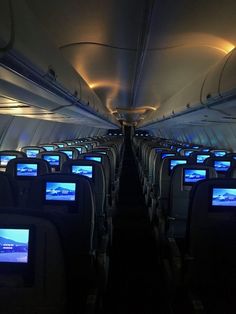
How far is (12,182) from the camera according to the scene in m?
4.40

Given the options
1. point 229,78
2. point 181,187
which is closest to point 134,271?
point 181,187

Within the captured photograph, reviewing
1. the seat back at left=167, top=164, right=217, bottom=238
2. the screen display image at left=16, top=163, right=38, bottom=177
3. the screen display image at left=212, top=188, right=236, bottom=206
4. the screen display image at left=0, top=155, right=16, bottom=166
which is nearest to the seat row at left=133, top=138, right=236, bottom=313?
the screen display image at left=212, top=188, right=236, bottom=206

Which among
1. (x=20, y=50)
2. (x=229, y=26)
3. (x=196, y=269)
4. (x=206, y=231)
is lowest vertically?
(x=196, y=269)

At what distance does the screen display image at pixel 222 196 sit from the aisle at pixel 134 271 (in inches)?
57.2

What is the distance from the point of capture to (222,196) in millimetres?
4250

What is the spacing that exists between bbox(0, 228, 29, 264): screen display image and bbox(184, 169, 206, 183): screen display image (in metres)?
4.30

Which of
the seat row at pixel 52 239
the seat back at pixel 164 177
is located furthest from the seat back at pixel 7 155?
the seat back at pixel 164 177

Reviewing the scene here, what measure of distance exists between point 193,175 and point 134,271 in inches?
67.6

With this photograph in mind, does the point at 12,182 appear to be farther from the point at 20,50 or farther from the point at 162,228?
the point at 162,228

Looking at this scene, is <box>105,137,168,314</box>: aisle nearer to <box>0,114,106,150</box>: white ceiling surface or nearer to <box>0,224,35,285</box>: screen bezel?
<box>0,224,35,285</box>: screen bezel

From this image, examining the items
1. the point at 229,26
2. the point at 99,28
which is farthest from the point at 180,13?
the point at 99,28

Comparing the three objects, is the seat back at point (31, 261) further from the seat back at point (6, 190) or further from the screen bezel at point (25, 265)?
the seat back at point (6, 190)

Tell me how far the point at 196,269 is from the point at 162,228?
249 cm

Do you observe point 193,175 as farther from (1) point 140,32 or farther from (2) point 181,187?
(1) point 140,32
